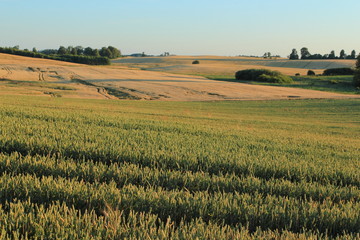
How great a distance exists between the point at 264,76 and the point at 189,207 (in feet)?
218

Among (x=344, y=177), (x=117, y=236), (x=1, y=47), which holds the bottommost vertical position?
(x=344, y=177)

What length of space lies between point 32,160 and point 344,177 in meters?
4.97

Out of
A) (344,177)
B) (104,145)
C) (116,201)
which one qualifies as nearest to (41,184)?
(116,201)

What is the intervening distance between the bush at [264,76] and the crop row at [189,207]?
213 ft

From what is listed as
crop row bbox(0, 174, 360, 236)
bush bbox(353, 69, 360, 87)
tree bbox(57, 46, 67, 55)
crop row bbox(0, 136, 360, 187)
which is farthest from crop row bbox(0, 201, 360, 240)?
tree bbox(57, 46, 67, 55)

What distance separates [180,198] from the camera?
11.6ft

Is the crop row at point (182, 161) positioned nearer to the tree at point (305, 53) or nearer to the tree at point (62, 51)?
the tree at point (62, 51)

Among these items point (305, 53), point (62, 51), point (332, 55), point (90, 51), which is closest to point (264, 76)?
point (90, 51)

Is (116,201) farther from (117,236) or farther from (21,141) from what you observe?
(21,141)

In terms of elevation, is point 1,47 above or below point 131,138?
above

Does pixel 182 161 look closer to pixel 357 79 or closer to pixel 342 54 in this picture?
pixel 357 79

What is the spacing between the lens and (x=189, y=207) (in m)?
3.50

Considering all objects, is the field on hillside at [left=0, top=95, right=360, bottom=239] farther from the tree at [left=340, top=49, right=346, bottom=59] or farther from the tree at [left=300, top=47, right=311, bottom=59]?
the tree at [left=300, top=47, right=311, bottom=59]

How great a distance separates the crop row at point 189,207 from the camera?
11.3 ft
